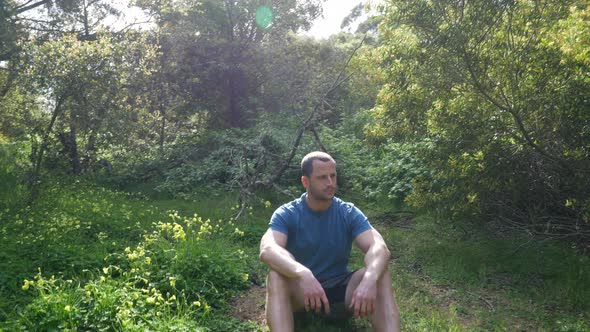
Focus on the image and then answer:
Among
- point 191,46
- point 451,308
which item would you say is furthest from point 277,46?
point 451,308

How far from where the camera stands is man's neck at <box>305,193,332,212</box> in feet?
11.1

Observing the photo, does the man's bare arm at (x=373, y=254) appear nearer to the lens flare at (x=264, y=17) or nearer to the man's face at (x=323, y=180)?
the man's face at (x=323, y=180)

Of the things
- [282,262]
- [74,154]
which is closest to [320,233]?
[282,262]

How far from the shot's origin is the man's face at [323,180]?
3297mm

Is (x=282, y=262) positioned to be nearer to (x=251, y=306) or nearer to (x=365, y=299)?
(x=365, y=299)

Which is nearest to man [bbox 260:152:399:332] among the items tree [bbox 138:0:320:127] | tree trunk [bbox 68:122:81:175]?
tree trunk [bbox 68:122:81:175]

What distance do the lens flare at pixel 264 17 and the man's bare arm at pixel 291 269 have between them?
498 inches

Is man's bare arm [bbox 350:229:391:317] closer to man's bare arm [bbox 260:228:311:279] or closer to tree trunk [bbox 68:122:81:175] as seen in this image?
man's bare arm [bbox 260:228:311:279]

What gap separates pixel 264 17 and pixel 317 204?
12.7 meters

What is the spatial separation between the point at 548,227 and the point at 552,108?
122cm

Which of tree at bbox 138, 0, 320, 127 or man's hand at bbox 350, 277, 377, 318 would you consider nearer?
man's hand at bbox 350, 277, 377, 318

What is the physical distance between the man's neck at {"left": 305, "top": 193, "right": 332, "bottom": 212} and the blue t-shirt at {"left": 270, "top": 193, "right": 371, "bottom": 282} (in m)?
0.03

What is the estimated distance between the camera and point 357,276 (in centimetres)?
319

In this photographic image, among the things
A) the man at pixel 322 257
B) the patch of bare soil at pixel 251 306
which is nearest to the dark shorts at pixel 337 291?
the man at pixel 322 257
